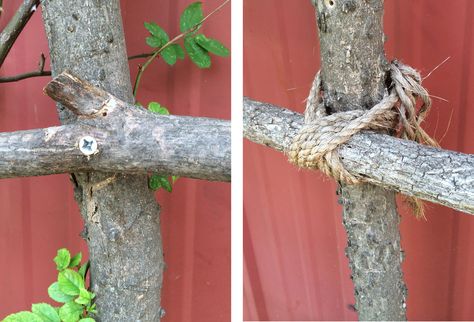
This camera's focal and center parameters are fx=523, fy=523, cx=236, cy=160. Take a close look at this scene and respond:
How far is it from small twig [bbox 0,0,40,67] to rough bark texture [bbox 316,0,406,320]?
17.0 inches

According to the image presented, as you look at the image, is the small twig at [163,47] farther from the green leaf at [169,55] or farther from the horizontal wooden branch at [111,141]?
the horizontal wooden branch at [111,141]

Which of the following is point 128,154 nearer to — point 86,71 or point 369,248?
point 86,71

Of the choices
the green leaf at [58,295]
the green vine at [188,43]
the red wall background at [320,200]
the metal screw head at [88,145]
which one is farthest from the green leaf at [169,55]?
the green leaf at [58,295]

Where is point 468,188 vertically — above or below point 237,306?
above

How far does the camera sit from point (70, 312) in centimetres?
65

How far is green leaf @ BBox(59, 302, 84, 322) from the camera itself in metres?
0.65

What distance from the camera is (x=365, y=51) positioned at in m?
0.53

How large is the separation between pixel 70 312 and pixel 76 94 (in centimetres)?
28

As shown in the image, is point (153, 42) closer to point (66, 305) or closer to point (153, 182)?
point (153, 182)

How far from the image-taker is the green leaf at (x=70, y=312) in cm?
65

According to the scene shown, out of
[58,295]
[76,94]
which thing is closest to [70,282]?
[58,295]

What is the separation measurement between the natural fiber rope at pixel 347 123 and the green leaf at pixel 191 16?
24 centimetres

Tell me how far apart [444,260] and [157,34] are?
1.85ft

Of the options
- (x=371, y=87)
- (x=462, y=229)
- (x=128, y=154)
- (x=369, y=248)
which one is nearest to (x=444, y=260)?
(x=462, y=229)
